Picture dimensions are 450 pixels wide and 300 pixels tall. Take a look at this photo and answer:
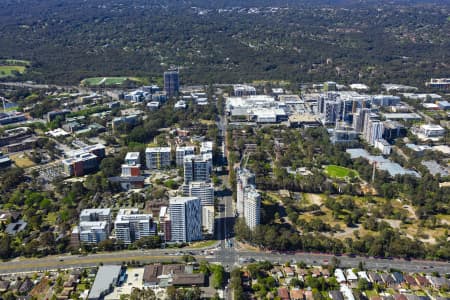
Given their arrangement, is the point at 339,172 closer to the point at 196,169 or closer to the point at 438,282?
the point at 196,169

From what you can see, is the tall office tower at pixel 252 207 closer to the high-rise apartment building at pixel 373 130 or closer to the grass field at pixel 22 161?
the high-rise apartment building at pixel 373 130

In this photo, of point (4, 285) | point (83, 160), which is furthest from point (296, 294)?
point (83, 160)

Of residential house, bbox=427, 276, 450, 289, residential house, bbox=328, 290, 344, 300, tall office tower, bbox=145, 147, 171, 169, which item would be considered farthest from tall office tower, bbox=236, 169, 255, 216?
residential house, bbox=427, 276, 450, 289

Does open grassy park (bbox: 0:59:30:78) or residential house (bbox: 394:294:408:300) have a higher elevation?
open grassy park (bbox: 0:59:30:78)

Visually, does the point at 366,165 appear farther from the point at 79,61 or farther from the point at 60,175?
the point at 79,61

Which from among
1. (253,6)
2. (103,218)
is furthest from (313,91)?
(253,6)

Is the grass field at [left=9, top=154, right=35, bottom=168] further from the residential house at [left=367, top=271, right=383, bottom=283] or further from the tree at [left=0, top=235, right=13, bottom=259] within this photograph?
the residential house at [left=367, top=271, right=383, bottom=283]

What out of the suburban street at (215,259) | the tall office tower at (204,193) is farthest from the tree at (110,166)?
the suburban street at (215,259)
